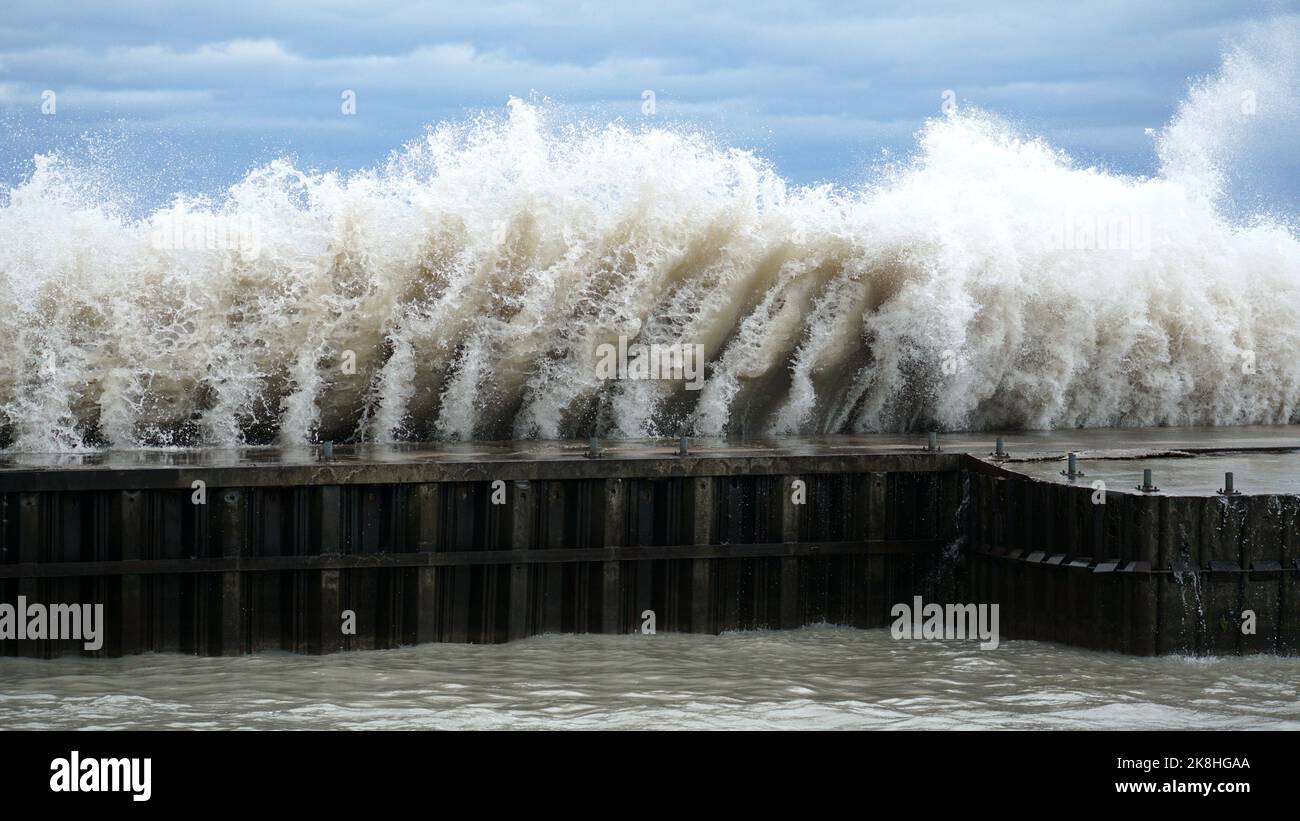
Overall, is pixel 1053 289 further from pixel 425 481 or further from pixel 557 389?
pixel 425 481

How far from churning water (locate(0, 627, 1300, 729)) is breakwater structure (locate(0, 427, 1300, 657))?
0.33m

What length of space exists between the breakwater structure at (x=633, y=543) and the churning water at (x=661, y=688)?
332 mm

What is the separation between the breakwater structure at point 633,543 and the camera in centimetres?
1321

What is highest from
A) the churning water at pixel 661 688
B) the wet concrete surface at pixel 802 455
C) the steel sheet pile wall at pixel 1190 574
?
the wet concrete surface at pixel 802 455

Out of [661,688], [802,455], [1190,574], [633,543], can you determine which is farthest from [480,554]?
[1190,574]

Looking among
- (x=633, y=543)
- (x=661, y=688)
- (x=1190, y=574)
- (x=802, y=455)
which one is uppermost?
(x=802, y=455)

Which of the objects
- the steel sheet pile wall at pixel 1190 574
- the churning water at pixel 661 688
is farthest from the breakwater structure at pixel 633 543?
the churning water at pixel 661 688

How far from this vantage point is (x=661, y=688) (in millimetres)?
12719

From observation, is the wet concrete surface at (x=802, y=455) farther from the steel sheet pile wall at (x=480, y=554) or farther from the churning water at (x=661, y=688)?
the churning water at (x=661, y=688)

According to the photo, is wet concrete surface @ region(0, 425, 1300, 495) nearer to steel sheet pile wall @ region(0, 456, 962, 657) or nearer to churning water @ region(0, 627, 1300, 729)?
steel sheet pile wall @ region(0, 456, 962, 657)

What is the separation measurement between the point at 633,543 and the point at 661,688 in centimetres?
242

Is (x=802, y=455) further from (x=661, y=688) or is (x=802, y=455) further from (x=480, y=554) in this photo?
(x=661, y=688)

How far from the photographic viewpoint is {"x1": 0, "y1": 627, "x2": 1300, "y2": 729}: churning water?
11625mm

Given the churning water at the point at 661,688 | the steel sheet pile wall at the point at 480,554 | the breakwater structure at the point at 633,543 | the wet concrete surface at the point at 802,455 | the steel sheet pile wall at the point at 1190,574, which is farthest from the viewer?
the wet concrete surface at the point at 802,455
